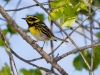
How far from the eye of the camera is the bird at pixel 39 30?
367cm

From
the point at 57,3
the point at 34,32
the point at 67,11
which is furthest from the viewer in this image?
the point at 34,32

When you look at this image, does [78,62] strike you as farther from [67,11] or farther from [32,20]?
[67,11]

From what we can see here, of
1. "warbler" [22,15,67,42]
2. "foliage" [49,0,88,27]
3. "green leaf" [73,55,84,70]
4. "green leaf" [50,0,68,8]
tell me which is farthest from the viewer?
"green leaf" [73,55,84,70]

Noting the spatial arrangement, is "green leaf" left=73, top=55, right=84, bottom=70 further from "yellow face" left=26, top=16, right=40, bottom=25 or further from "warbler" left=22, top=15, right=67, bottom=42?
"yellow face" left=26, top=16, right=40, bottom=25

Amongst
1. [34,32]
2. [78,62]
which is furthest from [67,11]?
[78,62]

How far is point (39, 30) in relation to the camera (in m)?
3.75

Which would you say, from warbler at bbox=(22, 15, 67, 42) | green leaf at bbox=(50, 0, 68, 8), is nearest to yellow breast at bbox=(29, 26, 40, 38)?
warbler at bbox=(22, 15, 67, 42)

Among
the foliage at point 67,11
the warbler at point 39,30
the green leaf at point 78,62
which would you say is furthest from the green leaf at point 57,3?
the green leaf at point 78,62

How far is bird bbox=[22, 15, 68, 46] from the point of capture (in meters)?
3.67

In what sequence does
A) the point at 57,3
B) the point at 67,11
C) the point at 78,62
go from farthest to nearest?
the point at 78,62 → the point at 57,3 → the point at 67,11

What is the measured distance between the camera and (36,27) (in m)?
3.75

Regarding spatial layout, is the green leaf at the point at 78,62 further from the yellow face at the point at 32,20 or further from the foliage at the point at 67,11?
the foliage at the point at 67,11

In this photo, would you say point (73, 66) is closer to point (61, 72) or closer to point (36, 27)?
point (36, 27)

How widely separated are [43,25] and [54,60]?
1.22 m
